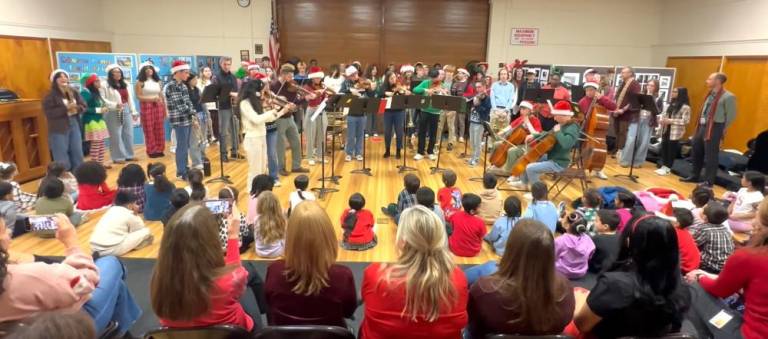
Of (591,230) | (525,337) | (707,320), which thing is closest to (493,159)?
(591,230)

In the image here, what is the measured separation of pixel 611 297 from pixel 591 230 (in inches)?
99.0

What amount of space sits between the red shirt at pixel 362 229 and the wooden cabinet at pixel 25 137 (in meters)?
5.21

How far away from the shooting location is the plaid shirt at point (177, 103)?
258 inches

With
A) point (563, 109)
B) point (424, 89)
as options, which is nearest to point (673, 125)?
point (563, 109)

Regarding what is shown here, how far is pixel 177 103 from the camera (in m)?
6.59

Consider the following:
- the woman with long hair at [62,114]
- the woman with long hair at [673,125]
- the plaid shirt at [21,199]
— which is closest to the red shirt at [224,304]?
the plaid shirt at [21,199]

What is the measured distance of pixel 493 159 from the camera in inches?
271

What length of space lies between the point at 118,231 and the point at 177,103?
2796mm

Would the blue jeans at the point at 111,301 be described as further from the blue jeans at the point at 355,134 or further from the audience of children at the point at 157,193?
the blue jeans at the point at 355,134

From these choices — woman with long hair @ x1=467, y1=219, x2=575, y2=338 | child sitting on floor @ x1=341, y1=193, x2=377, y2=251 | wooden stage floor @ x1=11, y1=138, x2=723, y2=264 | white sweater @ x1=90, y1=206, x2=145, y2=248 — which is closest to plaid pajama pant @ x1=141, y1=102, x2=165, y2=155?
wooden stage floor @ x1=11, y1=138, x2=723, y2=264

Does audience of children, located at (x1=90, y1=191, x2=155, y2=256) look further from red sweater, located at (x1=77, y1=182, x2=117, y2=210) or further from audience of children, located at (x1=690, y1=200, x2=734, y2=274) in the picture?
audience of children, located at (x1=690, y1=200, x2=734, y2=274)

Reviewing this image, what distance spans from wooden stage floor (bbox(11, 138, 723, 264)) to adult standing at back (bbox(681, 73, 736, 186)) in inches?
16.7

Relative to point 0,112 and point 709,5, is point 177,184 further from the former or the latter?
point 709,5

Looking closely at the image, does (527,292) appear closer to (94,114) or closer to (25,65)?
(94,114)
